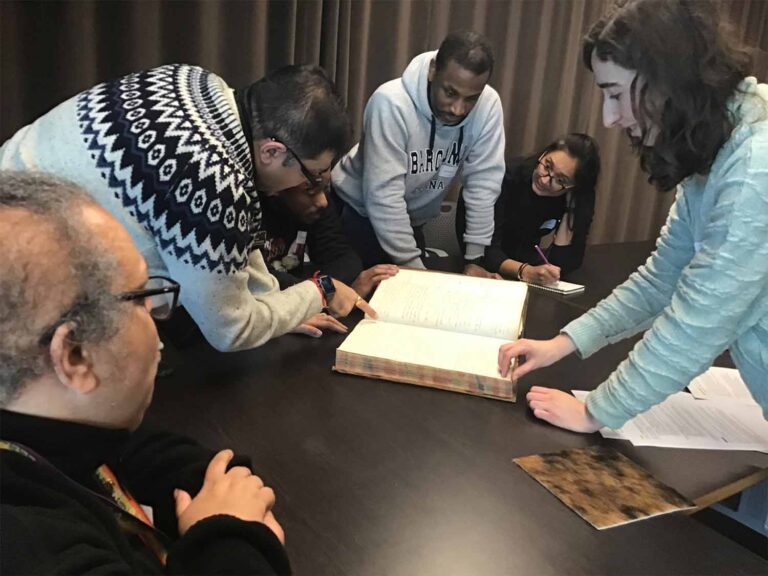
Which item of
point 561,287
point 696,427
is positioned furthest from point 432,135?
point 696,427

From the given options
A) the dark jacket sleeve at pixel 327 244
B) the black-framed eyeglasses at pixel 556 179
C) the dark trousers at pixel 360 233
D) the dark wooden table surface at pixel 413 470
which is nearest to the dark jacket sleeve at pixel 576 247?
the black-framed eyeglasses at pixel 556 179

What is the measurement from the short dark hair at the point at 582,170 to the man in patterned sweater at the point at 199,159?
4.45 feet

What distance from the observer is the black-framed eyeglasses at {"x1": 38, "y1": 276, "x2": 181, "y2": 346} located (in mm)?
646

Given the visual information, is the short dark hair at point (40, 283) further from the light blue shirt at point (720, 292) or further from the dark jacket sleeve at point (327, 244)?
the dark jacket sleeve at point (327, 244)

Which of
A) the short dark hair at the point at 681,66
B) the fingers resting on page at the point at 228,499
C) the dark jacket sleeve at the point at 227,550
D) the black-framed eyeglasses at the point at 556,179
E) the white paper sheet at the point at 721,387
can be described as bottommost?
the white paper sheet at the point at 721,387

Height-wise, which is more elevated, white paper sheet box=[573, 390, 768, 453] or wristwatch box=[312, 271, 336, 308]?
wristwatch box=[312, 271, 336, 308]

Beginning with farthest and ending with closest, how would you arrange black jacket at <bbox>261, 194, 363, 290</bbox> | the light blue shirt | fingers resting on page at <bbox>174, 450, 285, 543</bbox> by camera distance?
black jacket at <bbox>261, 194, 363, 290</bbox>, the light blue shirt, fingers resting on page at <bbox>174, 450, 285, 543</bbox>

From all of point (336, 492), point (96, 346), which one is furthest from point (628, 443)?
point (96, 346)

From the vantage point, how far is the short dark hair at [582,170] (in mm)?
2400

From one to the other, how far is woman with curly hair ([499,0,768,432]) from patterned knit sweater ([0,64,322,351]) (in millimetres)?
578

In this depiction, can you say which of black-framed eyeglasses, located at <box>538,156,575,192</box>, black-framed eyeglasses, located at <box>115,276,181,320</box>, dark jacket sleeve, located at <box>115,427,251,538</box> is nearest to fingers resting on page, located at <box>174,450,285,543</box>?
dark jacket sleeve, located at <box>115,427,251,538</box>

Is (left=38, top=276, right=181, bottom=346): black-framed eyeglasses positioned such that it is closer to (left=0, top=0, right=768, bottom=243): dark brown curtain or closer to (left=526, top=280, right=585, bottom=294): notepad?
(left=0, top=0, right=768, bottom=243): dark brown curtain

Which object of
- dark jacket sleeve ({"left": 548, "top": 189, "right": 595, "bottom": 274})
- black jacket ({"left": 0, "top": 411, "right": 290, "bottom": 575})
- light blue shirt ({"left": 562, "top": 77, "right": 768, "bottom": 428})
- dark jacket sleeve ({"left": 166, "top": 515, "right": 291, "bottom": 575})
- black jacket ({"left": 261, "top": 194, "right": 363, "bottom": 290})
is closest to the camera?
black jacket ({"left": 0, "top": 411, "right": 290, "bottom": 575})

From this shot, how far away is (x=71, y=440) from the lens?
2.30ft
